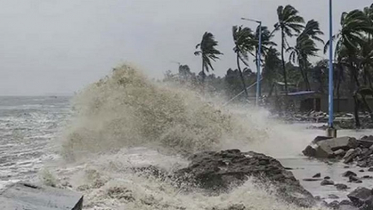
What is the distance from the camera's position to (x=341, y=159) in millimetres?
14672

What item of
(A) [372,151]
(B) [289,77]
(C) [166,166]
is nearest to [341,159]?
(A) [372,151]

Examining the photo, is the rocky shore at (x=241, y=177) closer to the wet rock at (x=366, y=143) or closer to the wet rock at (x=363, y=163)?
the wet rock at (x=363, y=163)

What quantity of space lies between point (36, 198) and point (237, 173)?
456 centimetres

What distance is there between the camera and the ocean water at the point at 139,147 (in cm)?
856

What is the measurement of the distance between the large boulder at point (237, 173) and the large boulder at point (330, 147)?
4673 millimetres

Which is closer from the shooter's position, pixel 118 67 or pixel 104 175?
pixel 104 175

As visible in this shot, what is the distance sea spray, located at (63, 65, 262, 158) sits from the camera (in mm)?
16266

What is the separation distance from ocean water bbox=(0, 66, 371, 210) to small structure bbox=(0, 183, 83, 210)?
989 mm

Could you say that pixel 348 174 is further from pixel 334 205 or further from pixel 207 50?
pixel 207 50

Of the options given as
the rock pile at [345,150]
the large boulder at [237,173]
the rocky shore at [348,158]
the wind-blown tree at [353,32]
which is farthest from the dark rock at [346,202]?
the wind-blown tree at [353,32]

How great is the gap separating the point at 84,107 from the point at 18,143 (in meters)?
4.34

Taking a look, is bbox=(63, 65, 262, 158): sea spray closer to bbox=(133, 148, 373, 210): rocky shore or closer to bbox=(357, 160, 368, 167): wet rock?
bbox=(133, 148, 373, 210): rocky shore

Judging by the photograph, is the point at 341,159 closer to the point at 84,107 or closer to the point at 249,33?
the point at 84,107

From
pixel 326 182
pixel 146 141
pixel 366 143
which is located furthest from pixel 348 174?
pixel 146 141
